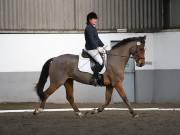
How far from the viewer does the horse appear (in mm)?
15500

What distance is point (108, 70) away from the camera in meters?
15.6

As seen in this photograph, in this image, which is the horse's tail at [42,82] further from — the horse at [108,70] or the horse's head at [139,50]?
the horse's head at [139,50]

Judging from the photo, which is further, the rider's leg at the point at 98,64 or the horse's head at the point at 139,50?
the horse's head at the point at 139,50

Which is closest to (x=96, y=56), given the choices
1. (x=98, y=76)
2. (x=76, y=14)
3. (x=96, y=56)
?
(x=96, y=56)

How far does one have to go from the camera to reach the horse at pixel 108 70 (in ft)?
50.9

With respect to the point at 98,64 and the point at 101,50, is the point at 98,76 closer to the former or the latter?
the point at 98,64

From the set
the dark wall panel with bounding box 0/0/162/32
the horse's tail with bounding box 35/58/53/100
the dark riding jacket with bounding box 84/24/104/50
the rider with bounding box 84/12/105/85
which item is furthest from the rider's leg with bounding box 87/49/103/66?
the dark wall panel with bounding box 0/0/162/32

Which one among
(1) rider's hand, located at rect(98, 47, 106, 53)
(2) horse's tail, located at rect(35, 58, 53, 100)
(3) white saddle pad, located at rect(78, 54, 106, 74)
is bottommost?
(2) horse's tail, located at rect(35, 58, 53, 100)

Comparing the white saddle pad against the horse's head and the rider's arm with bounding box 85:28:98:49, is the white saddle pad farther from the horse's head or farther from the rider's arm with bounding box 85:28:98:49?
the horse's head

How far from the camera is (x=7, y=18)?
71.1 feet

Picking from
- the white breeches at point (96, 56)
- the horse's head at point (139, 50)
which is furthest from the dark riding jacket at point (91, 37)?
the horse's head at point (139, 50)

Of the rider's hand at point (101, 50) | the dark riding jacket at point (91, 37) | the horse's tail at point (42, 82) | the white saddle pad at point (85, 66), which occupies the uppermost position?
the dark riding jacket at point (91, 37)

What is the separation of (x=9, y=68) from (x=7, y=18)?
177cm

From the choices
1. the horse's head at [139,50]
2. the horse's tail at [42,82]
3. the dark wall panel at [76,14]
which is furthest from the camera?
the dark wall panel at [76,14]
